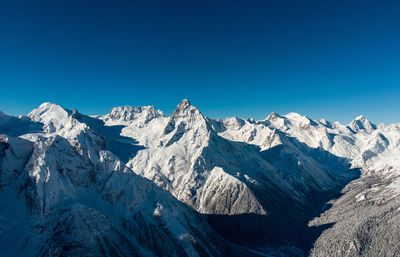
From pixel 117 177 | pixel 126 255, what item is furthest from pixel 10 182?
pixel 126 255

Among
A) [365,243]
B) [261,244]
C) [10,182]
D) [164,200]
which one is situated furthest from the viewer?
[261,244]

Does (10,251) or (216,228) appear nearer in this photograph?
(10,251)

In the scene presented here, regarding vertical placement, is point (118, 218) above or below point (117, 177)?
below

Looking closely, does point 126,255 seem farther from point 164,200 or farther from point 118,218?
point 164,200

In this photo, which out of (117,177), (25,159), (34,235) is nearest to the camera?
(34,235)

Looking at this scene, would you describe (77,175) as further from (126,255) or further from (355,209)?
(355,209)

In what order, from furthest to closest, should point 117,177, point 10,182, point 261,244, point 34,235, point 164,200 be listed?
point 261,244, point 164,200, point 117,177, point 10,182, point 34,235

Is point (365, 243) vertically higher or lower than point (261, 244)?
lower

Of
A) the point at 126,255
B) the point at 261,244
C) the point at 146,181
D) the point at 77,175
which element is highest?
the point at 77,175

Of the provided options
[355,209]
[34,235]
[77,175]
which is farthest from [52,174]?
[355,209]
